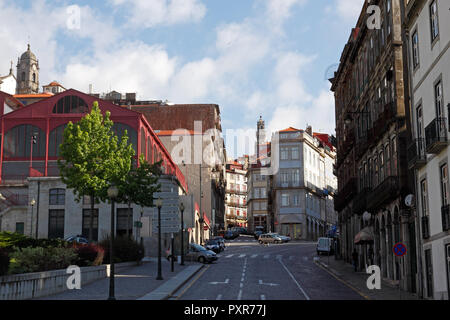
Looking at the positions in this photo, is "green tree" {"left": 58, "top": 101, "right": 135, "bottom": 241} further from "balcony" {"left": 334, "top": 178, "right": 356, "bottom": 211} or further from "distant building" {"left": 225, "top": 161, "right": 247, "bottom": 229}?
"distant building" {"left": 225, "top": 161, "right": 247, "bottom": 229}

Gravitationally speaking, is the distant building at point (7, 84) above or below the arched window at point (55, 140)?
above

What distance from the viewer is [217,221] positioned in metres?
113

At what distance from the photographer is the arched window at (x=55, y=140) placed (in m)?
58.5

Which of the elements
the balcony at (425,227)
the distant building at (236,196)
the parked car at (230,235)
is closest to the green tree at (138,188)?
the balcony at (425,227)

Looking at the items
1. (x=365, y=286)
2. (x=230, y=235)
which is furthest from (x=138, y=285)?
(x=230, y=235)

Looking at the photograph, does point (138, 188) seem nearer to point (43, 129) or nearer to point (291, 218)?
point (43, 129)

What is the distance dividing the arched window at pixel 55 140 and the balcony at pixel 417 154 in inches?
1494

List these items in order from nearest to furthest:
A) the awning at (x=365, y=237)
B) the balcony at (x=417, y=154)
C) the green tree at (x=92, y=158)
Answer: the balcony at (x=417, y=154), the awning at (x=365, y=237), the green tree at (x=92, y=158)

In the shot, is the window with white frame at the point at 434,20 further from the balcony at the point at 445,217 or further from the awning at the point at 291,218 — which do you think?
the awning at the point at 291,218

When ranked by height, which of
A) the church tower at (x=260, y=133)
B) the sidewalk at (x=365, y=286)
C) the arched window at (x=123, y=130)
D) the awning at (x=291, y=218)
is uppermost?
the church tower at (x=260, y=133)

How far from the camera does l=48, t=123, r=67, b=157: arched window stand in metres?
58.5

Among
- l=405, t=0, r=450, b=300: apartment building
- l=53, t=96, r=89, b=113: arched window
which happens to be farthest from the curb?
l=53, t=96, r=89, b=113: arched window

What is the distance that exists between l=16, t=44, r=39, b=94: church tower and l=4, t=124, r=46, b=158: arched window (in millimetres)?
96267
